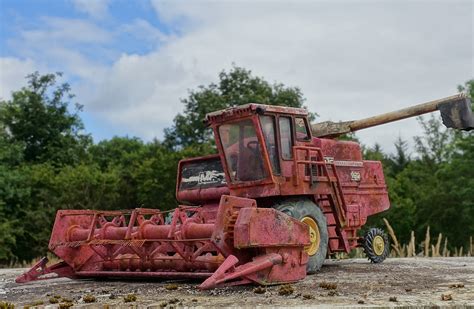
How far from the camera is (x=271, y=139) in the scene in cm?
980

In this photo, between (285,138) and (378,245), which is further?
(378,245)

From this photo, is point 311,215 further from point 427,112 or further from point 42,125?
point 42,125

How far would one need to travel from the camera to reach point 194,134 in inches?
1667

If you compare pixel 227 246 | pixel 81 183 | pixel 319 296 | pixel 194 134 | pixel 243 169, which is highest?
pixel 194 134

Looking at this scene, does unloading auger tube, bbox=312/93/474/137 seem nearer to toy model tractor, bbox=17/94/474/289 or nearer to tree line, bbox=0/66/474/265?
toy model tractor, bbox=17/94/474/289

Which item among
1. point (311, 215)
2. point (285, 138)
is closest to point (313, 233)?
Result: point (311, 215)

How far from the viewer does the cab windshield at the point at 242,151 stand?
9891 mm

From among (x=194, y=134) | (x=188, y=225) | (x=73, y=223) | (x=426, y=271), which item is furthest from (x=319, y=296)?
(x=194, y=134)

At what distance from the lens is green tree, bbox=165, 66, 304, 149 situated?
40719 mm

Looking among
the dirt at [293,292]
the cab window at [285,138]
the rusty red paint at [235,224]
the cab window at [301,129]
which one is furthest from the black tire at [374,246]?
the cab window at [285,138]

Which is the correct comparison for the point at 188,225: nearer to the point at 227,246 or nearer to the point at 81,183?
the point at 227,246

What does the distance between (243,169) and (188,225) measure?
2.14 metres

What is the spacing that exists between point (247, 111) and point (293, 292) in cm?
354

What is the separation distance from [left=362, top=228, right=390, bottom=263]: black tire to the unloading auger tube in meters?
1.85
